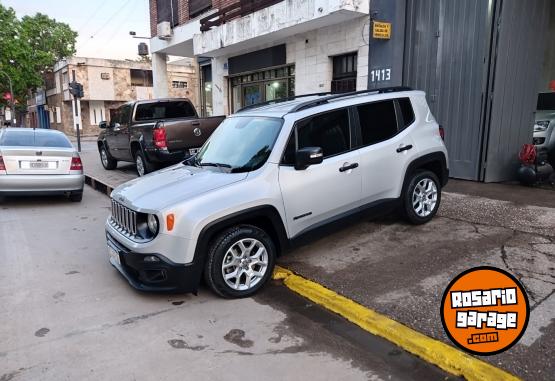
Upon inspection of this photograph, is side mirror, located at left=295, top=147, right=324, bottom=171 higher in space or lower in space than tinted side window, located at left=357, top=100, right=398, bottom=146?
lower

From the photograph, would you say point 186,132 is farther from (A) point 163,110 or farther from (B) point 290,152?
(B) point 290,152

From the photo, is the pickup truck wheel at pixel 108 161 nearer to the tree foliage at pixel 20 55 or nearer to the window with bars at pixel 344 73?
the window with bars at pixel 344 73

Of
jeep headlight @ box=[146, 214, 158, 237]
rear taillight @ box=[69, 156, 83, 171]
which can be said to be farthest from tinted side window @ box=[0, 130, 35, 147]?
jeep headlight @ box=[146, 214, 158, 237]

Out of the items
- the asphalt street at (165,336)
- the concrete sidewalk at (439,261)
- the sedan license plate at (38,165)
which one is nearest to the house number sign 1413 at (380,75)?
the concrete sidewalk at (439,261)

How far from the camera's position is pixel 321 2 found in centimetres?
960

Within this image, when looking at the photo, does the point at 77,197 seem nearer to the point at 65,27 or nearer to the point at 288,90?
the point at 288,90

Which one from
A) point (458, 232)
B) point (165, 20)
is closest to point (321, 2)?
point (458, 232)

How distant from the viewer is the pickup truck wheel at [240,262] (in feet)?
13.1

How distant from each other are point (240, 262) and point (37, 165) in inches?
232

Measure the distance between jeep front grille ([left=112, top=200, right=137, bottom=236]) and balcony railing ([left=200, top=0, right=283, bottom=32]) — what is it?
880cm

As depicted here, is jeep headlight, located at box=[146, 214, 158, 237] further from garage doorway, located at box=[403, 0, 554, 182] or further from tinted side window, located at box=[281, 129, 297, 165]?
garage doorway, located at box=[403, 0, 554, 182]

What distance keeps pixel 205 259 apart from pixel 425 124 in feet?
11.4

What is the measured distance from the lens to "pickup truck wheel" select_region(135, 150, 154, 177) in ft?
32.4

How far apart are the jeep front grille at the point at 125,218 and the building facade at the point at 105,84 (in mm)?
34086
